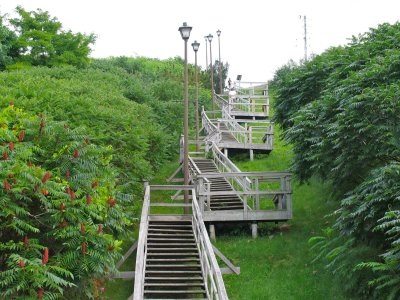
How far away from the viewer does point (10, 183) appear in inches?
380

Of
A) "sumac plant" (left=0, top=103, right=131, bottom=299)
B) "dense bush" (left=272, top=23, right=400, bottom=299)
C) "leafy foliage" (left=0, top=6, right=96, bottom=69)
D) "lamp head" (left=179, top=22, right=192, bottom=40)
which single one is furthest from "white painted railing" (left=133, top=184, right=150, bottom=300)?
"leafy foliage" (left=0, top=6, right=96, bottom=69)

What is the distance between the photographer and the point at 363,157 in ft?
41.8

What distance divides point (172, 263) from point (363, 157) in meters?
6.21

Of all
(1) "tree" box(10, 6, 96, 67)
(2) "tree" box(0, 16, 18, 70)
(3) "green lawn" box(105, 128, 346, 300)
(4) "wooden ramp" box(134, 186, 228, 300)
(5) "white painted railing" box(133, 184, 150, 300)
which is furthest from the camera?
(1) "tree" box(10, 6, 96, 67)

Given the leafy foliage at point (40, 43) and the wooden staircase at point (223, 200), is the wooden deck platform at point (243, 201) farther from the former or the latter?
the leafy foliage at point (40, 43)

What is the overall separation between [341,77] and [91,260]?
37.8 ft

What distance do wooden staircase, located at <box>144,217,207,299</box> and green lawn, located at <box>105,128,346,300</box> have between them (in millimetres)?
1289

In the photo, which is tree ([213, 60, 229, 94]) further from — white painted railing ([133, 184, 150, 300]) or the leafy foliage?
white painted railing ([133, 184, 150, 300])

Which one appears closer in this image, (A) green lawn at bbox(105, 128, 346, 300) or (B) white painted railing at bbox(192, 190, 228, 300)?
(B) white painted railing at bbox(192, 190, 228, 300)

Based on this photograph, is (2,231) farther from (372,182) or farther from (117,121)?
(117,121)

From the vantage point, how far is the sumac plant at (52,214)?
9.34m

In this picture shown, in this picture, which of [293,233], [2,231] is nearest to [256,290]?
[293,233]

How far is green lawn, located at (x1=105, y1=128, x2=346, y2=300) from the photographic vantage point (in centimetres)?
1480

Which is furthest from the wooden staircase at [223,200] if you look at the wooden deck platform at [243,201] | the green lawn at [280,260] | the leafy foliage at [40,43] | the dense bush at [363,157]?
the leafy foliage at [40,43]
